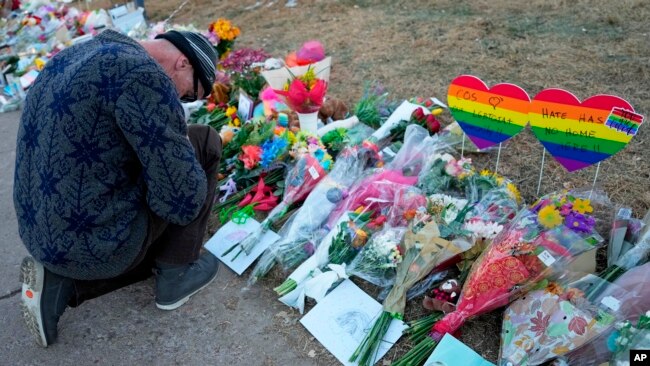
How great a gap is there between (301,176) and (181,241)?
2.74 feet

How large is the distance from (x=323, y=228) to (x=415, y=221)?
51 cm

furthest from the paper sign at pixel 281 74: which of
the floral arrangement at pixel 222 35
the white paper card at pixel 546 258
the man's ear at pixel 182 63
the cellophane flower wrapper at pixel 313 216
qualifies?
the white paper card at pixel 546 258

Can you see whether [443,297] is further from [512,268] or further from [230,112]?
[230,112]

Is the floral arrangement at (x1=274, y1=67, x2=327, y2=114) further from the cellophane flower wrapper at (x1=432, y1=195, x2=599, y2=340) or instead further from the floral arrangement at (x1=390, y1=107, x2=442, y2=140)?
the cellophane flower wrapper at (x1=432, y1=195, x2=599, y2=340)

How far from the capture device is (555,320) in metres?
1.85

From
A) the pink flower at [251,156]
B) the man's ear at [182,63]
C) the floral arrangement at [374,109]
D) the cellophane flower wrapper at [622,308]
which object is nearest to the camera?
the cellophane flower wrapper at [622,308]

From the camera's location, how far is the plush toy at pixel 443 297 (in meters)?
2.15

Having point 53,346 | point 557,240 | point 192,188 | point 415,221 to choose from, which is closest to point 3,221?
point 53,346

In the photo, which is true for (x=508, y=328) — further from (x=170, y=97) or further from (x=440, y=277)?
(x=170, y=97)

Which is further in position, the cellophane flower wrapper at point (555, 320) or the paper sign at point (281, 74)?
the paper sign at point (281, 74)

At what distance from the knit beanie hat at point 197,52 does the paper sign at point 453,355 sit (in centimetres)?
136

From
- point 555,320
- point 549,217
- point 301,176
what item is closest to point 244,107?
point 301,176

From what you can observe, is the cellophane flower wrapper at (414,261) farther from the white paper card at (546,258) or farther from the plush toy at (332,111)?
the plush toy at (332,111)

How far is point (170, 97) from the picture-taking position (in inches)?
67.4
